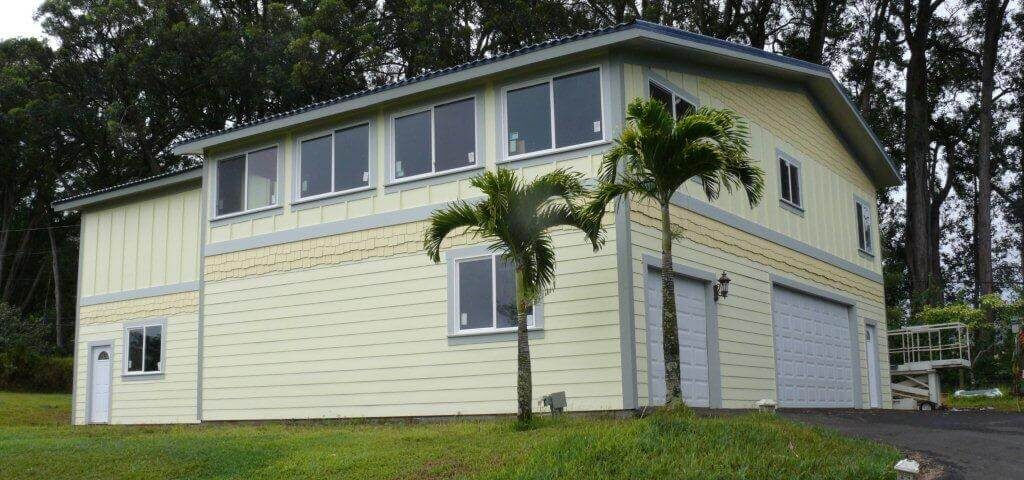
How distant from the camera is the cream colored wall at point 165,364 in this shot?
20.7 m

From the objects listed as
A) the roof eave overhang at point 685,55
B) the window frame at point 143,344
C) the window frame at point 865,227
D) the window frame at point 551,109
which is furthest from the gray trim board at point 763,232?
the window frame at point 143,344

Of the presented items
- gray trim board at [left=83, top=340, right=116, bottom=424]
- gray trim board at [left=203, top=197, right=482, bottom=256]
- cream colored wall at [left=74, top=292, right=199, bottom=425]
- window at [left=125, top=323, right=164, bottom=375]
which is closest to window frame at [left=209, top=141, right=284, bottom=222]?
gray trim board at [left=203, top=197, right=482, bottom=256]

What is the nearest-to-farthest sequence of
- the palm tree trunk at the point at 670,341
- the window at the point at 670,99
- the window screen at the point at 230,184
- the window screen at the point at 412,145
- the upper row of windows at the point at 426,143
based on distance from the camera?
the palm tree trunk at the point at 670,341, the upper row of windows at the point at 426,143, the window at the point at 670,99, the window screen at the point at 412,145, the window screen at the point at 230,184

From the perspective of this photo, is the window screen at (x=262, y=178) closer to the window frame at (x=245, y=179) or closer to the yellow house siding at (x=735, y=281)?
the window frame at (x=245, y=179)

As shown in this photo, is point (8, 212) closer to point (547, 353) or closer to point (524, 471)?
point (547, 353)

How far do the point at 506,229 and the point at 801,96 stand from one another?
11.1m

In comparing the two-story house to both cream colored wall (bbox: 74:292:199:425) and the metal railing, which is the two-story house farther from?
the metal railing

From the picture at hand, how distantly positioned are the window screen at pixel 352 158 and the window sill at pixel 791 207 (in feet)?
26.5

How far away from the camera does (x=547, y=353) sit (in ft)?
49.0

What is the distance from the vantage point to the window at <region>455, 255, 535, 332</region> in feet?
51.1

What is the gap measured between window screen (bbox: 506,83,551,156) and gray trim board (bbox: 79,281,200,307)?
27.9 feet

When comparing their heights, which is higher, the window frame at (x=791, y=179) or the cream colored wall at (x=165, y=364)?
the window frame at (x=791, y=179)

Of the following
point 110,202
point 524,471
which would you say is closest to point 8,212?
point 110,202

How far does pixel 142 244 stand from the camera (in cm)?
2281
